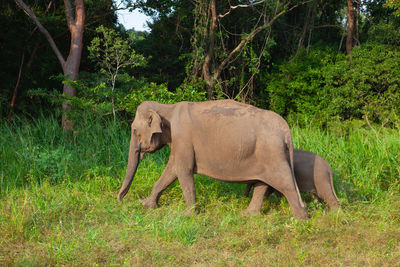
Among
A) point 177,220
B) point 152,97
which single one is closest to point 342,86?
point 152,97

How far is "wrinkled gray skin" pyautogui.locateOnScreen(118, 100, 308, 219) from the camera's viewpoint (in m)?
4.31

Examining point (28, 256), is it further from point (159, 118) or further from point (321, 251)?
point (321, 251)

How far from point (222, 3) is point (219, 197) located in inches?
348

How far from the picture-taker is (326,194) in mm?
4512

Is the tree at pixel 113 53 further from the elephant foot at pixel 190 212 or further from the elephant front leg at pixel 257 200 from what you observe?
the elephant front leg at pixel 257 200

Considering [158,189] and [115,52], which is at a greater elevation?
[115,52]

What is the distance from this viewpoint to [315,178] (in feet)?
14.9

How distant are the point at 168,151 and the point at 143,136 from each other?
2.54m

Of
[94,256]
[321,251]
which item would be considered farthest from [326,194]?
[94,256]

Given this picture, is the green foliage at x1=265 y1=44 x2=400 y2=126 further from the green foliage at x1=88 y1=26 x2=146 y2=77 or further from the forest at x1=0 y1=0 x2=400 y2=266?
the green foliage at x1=88 y1=26 x2=146 y2=77

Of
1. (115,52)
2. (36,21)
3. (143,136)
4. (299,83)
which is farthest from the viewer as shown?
(299,83)

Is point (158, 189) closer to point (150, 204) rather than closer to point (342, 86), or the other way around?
point (150, 204)

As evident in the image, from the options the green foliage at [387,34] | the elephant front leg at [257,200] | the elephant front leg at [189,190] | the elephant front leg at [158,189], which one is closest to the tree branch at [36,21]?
the elephant front leg at [158,189]

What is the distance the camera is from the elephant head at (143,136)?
15.1ft
